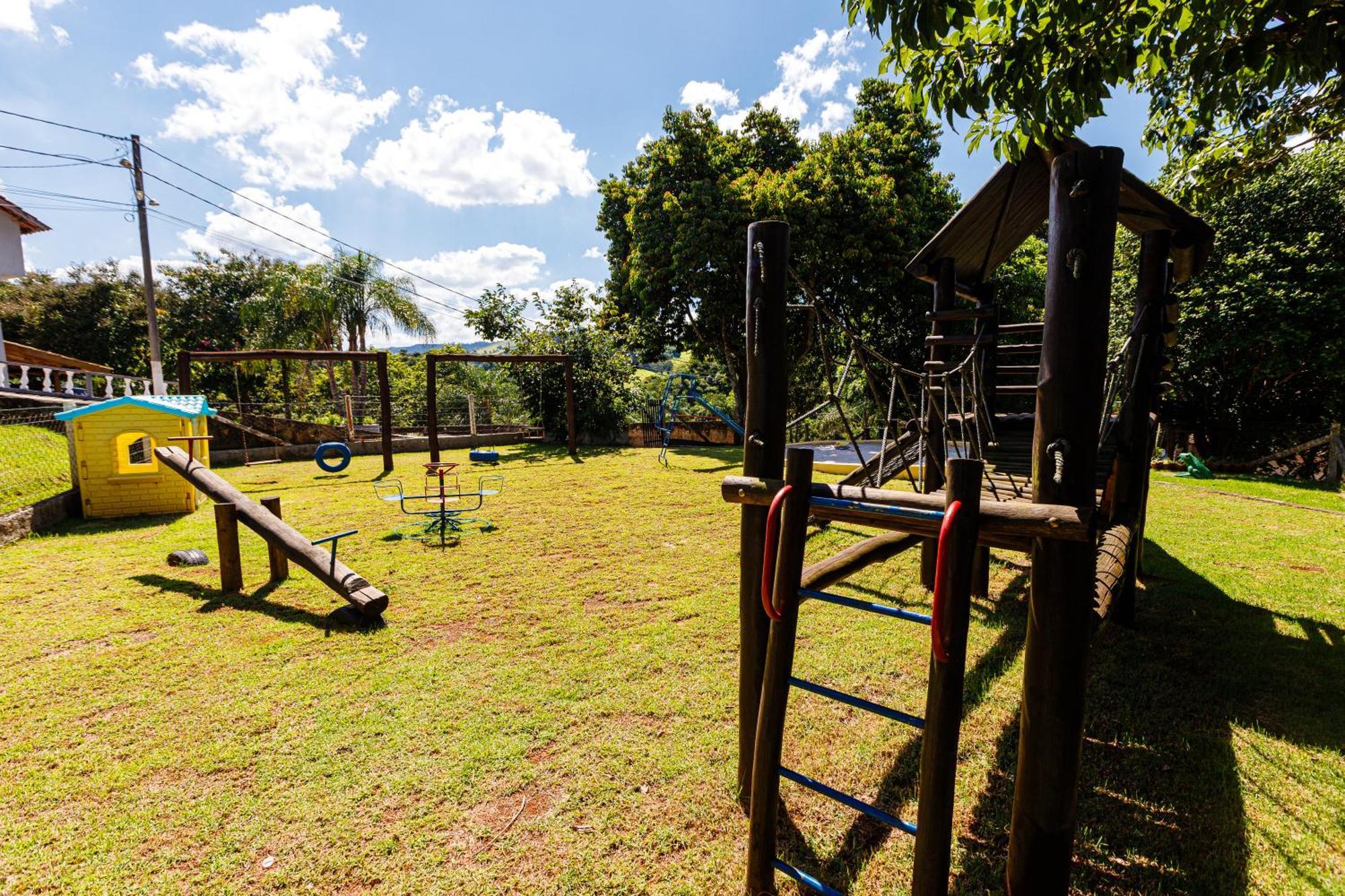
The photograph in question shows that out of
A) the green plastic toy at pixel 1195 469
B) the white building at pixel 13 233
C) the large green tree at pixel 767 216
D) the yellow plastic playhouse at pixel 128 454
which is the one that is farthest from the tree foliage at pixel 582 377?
the white building at pixel 13 233

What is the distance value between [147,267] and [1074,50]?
75.4 ft

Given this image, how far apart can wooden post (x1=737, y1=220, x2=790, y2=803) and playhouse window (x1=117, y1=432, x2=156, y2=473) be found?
1006cm

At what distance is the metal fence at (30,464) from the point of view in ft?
27.0

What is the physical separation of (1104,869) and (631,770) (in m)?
2.23

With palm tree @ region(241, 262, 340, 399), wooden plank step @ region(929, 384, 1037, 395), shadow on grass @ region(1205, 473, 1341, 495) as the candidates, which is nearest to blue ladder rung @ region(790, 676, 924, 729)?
wooden plank step @ region(929, 384, 1037, 395)

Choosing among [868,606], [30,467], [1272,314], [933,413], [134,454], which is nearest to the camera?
[868,606]

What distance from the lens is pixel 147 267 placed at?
1661 cm

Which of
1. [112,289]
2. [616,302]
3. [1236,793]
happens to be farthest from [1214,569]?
[112,289]

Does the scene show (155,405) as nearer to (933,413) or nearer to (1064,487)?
(933,413)

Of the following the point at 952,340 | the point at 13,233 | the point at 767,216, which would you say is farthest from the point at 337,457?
the point at 13,233

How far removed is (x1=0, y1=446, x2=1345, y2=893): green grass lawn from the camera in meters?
2.45

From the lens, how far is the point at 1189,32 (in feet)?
10.4

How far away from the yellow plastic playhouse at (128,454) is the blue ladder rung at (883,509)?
10.4 m

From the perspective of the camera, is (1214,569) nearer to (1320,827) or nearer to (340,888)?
(1320,827)
